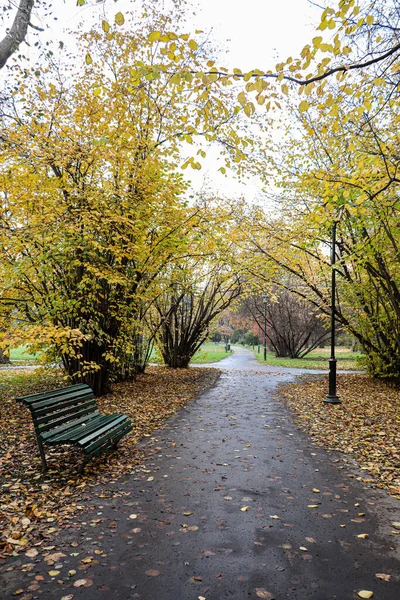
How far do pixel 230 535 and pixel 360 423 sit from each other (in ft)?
17.3

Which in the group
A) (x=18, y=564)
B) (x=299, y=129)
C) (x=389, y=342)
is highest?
(x=299, y=129)

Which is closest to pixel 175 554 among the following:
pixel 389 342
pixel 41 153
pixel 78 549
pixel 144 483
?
pixel 78 549

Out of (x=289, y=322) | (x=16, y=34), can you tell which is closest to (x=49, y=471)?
(x=16, y=34)

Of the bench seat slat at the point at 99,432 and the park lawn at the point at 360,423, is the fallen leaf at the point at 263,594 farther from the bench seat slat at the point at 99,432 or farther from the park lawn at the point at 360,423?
the bench seat slat at the point at 99,432

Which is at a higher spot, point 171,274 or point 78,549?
point 171,274

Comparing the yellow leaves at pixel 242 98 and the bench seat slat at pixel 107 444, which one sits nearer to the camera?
the yellow leaves at pixel 242 98

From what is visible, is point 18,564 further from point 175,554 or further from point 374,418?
point 374,418

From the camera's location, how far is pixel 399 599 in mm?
2678

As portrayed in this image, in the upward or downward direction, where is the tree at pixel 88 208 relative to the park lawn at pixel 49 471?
upward

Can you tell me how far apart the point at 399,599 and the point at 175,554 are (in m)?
1.62

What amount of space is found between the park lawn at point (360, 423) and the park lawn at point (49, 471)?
2925mm

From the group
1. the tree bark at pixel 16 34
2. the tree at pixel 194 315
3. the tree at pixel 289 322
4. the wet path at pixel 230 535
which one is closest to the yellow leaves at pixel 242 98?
the wet path at pixel 230 535

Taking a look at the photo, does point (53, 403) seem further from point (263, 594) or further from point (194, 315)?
point (194, 315)

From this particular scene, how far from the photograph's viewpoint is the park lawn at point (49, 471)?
3684mm
